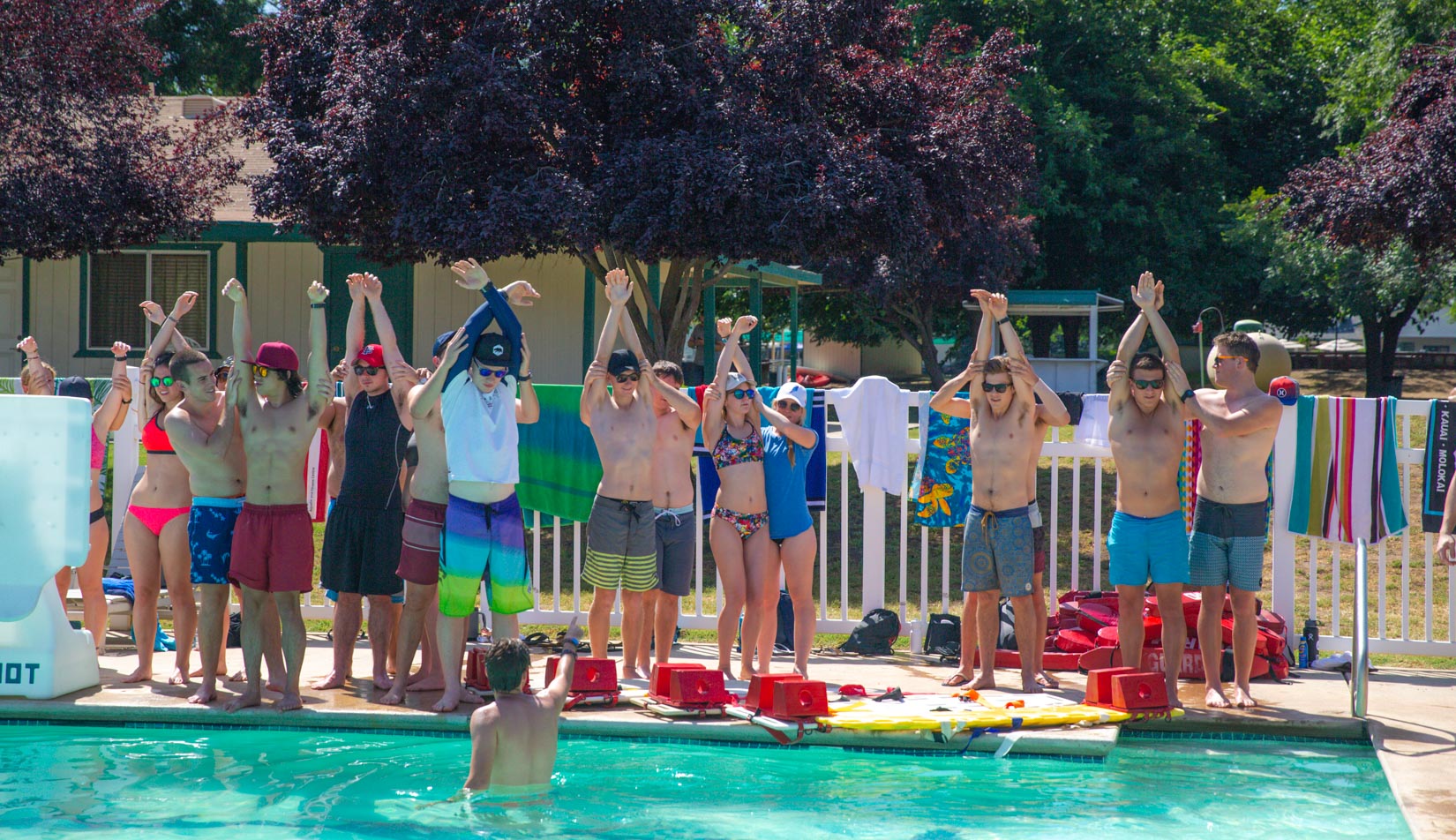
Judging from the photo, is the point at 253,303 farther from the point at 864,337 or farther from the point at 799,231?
the point at 864,337

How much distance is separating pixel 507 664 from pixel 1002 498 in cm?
311

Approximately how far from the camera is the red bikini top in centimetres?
674

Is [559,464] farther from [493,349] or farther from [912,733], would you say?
Answer: [912,733]

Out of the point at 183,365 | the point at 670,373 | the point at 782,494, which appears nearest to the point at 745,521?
the point at 782,494

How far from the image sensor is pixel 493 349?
604cm

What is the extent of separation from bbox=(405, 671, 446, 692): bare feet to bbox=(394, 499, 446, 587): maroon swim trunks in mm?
751

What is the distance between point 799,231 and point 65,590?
6702 millimetres

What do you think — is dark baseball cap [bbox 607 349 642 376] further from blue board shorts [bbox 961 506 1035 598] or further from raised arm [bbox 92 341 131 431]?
raised arm [bbox 92 341 131 431]

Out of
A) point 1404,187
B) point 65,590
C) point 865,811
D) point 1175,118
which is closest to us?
point 865,811

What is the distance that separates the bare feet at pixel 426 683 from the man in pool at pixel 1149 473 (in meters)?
3.70

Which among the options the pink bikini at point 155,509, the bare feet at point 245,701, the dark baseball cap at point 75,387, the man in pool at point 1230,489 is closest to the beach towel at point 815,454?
the man in pool at point 1230,489

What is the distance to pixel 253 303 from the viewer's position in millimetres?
17531

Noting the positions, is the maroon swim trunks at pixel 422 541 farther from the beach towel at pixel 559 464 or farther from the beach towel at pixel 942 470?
the beach towel at pixel 942 470

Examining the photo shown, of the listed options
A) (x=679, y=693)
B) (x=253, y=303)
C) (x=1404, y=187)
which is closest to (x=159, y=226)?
(x=253, y=303)
